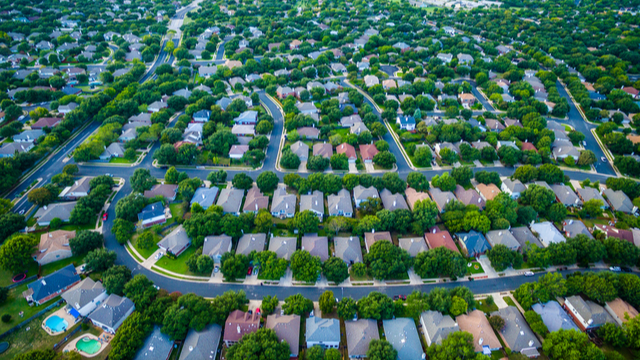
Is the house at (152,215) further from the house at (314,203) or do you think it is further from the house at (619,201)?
the house at (619,201)

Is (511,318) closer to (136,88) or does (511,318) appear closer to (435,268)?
(435,268)

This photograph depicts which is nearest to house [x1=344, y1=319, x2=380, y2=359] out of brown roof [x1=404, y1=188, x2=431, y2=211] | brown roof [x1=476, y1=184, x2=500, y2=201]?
brown roof [x1=404, y1=188, x2=431, y2=211]

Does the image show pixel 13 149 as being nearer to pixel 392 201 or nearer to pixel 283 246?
pixel 283 246

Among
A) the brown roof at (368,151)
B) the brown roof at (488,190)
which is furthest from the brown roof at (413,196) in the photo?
the brown roof at (368,151)

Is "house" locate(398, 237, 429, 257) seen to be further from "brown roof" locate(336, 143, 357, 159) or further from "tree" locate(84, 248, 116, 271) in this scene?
"tree" locate(84, 248, 116, 271)

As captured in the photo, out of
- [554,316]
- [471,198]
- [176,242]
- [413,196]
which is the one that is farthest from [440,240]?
[176,242]

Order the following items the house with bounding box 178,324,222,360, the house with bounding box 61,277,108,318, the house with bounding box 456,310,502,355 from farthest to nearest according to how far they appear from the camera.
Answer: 1. the house with bounding box 61,277,108,318
2. the house with bounding box 456,310,502,355
3. the house with bounding box 178,324,222,360
